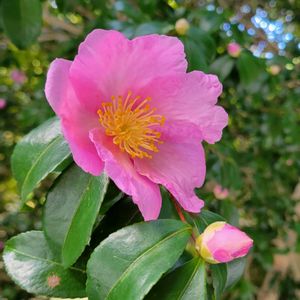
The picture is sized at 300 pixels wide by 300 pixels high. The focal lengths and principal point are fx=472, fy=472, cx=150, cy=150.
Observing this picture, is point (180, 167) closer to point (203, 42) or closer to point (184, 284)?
point (184, 284)

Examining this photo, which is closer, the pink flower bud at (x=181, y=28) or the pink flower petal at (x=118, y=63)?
the pink flower petal at (x=118, y=63)

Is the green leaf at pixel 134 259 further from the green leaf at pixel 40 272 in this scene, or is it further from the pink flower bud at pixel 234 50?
the pink flower bud at pixel 234 50

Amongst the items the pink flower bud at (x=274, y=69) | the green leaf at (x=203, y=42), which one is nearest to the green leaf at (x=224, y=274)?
the green leaf at (x=203, y=42)

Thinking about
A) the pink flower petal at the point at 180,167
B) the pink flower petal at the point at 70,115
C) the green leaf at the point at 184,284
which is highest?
the pink flower petal at the point at 70,115

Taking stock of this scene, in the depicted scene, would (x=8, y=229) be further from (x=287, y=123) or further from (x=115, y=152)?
(x=115, y=152)

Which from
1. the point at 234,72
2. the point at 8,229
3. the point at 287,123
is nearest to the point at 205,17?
the point at 234,72

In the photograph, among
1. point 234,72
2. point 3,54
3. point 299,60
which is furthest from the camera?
point 299,60

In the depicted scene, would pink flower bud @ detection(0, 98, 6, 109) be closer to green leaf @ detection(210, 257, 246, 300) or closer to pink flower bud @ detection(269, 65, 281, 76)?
pink flower bud @ detection(269, 65, 281, 76)
